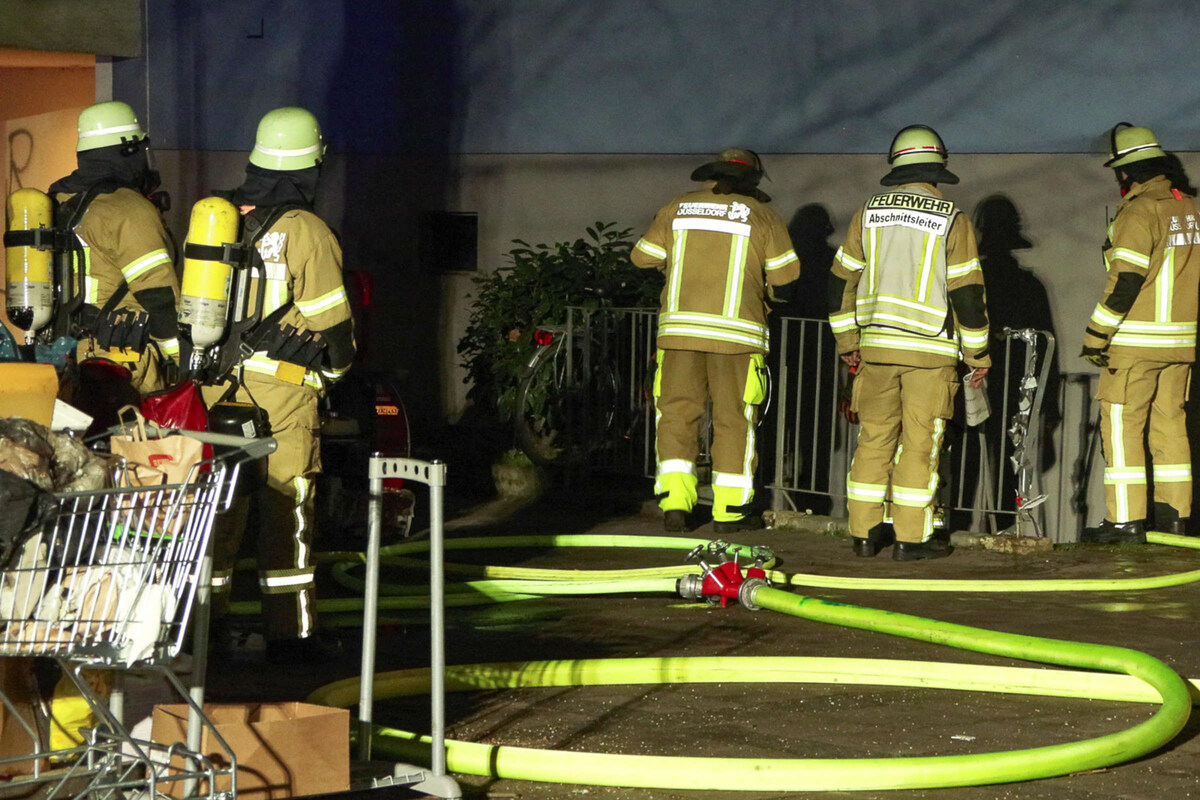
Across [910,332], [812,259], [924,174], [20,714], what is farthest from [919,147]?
[20,714]

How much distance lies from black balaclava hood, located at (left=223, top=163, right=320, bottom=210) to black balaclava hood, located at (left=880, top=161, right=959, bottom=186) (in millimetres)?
3435

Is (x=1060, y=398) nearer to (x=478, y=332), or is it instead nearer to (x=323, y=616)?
(x=478, y=332)

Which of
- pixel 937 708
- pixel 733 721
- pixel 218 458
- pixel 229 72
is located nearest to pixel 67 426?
pixel 218 458

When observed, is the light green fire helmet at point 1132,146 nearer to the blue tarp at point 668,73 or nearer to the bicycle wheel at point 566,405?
the blue tarp at point 668,73

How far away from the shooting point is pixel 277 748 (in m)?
4.30

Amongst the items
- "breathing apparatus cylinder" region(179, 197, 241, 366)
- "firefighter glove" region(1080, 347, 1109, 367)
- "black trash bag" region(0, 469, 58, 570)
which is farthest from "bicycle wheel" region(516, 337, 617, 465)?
"black trash bag" region(0, 469, 58, 570)

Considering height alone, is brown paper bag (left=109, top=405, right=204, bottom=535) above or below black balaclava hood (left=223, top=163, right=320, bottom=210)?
below

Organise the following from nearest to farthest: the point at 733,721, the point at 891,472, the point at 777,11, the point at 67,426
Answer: the point at 67,426
the point at 733,721
the point at 891,472
the point at 777,11

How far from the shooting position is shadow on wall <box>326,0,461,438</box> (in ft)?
43.9

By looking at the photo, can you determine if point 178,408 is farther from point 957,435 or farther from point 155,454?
point 957,435

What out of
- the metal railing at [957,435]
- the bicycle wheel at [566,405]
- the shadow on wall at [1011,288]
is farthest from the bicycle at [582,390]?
the shadow on wall at [1011,288]

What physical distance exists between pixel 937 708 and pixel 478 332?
637 centimetres

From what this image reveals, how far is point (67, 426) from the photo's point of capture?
174 inches

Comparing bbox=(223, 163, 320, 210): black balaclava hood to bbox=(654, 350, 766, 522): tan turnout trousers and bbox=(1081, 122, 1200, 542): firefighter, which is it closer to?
bbox=(654, 350, 766, 522): tan turnout trousers
